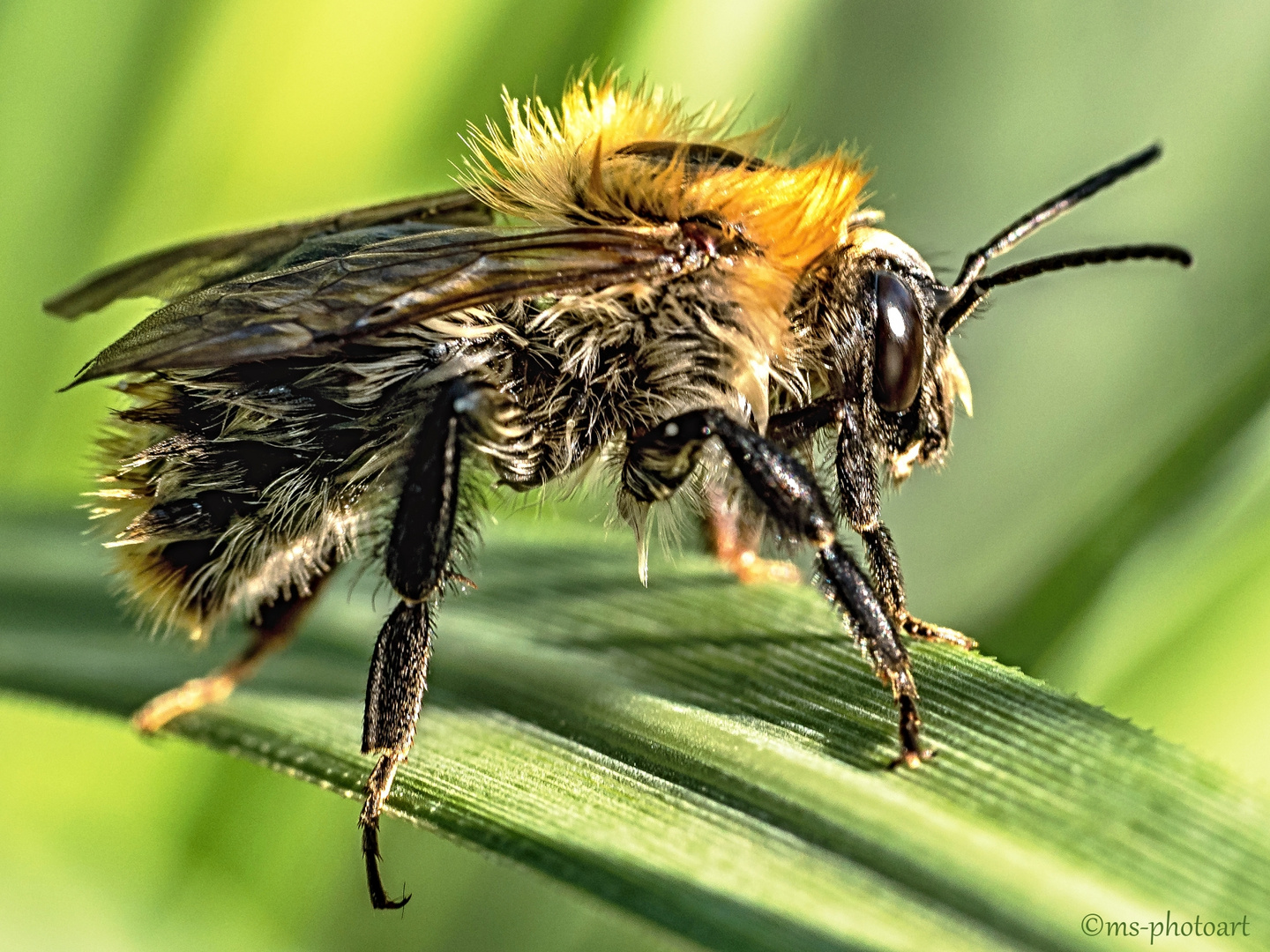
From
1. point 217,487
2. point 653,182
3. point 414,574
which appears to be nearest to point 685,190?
point 653,182

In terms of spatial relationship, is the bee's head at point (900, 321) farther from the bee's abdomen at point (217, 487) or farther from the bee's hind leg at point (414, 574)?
the bee's abdomen at point (217, 487)

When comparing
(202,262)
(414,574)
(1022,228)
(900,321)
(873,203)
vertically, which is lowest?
(414,574)

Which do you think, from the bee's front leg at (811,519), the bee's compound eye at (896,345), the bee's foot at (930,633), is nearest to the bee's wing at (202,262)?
the bee's front leg at (811,519)

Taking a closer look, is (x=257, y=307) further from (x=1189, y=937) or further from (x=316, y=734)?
(x=1189, y=937)

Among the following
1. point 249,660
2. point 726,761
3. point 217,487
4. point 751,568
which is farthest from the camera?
point 751,568

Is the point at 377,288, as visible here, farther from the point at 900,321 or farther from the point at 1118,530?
the point at 1118,530

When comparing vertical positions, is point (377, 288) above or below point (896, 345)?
below

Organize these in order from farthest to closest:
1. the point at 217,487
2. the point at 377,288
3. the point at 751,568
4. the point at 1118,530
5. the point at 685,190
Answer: the point at 751,568, the point at 1118,530, the point at 685,190, the point at 217,487, the point at 377,288
